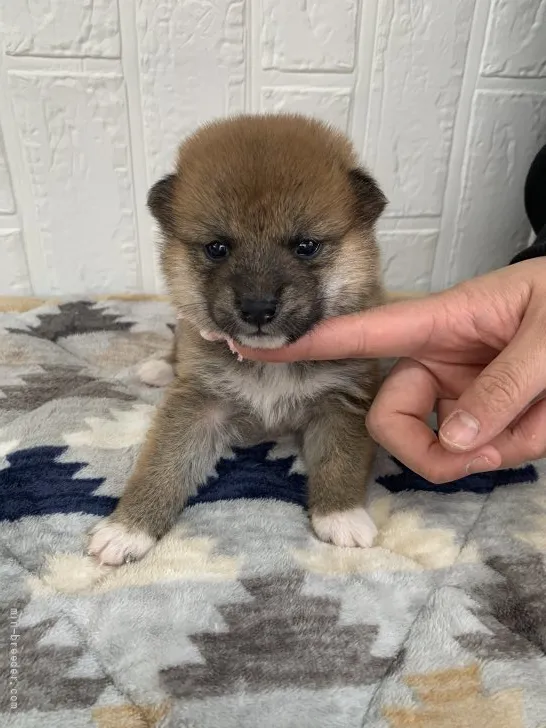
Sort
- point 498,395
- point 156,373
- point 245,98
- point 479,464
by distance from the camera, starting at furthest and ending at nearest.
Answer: point 245,98
point 156,373
point 479,464
point 498,395

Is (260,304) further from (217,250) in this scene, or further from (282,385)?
(282,385)

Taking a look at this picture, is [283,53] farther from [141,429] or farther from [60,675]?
[60,675]

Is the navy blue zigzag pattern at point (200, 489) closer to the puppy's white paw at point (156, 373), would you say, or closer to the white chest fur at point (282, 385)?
the white chest fur at point (282, 385)

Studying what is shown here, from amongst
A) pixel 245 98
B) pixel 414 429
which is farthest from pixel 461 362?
pixel 245 98

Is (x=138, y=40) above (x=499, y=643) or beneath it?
above

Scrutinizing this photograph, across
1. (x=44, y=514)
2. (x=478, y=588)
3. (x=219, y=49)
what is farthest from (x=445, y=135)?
(x=44, y=514)

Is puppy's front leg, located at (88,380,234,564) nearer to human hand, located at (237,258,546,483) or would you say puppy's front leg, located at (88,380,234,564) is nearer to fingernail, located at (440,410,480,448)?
human hand, located at (237,258,546,483)
